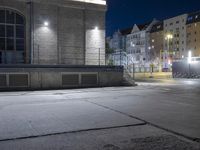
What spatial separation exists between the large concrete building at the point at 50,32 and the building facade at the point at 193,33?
63.3 metres

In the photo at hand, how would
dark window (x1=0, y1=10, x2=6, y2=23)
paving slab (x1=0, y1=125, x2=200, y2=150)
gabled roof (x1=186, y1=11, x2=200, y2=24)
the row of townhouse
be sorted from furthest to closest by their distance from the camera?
Result: the row of townhouse → gabled roof (x1=186, y1=11, x2=200, y2=24) → dark window (x1=0, y1=10, x2=6, y2=23) → paving slab (x1=0, y1=125, x2=200, y2=150)

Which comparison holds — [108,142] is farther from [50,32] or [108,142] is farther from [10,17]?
[10,17]

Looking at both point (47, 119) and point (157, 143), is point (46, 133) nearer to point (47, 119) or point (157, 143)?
point (47, 119)

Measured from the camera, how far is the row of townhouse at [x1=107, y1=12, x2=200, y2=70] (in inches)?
3302

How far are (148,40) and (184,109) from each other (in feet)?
308

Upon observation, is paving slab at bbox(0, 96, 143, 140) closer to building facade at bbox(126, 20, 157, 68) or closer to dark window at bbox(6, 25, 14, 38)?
dark window at bbox(6, 25, 14, 38)

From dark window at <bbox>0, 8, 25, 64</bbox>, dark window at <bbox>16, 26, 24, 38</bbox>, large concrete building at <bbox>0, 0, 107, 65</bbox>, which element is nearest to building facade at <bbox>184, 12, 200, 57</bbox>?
large concrete building at <bbox>0, 0, 107, 65</bbox>

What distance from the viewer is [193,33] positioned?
277ft

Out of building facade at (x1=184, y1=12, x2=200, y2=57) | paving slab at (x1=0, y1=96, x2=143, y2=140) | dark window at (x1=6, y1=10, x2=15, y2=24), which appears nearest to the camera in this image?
paving slab at (x1=0, y1=96, x2=143, y2=140)

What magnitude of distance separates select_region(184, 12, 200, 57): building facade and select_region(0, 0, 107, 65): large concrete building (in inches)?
2490

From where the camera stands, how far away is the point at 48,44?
23.0m

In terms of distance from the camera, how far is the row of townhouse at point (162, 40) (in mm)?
83875

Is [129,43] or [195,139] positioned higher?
[129,43]

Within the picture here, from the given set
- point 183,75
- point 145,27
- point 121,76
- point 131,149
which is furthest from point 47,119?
point 145,27
